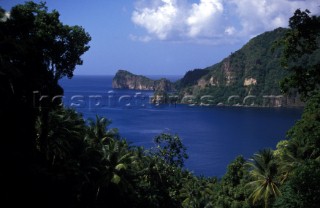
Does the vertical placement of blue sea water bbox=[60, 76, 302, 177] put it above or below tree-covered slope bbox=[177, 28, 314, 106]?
below

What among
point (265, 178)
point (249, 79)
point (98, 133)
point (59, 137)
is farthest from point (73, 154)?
point (249, 79)

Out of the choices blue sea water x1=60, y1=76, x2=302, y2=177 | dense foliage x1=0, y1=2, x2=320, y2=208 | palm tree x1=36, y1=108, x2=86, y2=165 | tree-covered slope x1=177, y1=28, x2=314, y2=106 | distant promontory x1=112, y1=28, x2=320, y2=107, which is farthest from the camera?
tree-covered slope x1=177, y1=28, x2=314, y2=106

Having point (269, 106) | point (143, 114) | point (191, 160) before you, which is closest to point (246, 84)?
point (269, 106)

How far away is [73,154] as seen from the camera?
23125mm

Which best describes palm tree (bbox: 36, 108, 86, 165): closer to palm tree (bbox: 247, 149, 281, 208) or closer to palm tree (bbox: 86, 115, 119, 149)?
palm tree (bbox: 86, 115, 119, 149)

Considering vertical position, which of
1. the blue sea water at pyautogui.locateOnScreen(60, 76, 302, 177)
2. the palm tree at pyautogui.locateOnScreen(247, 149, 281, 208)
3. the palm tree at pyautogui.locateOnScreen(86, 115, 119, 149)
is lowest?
the blue sea water at pyautogui.locateOnScreen(60, 76, 302, 177)

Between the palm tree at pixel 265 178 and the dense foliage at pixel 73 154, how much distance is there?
0.05m

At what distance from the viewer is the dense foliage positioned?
45.0 ft

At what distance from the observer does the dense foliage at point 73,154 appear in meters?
13.7

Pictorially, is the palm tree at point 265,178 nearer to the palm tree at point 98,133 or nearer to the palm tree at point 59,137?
the palm tree at point 59,137

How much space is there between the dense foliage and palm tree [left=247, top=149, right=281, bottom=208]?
0.05 metres

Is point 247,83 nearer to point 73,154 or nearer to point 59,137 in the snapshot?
point 73,154

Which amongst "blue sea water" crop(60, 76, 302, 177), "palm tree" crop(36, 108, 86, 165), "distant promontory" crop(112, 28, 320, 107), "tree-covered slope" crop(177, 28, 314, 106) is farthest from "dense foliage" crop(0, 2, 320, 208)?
"tree-covered slope" crop(177, 28, 314, 106)

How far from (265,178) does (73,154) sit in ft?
33.0
